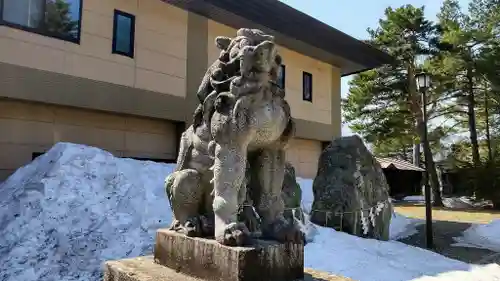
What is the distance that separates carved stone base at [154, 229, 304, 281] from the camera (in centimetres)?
230

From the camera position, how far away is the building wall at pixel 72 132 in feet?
27.2

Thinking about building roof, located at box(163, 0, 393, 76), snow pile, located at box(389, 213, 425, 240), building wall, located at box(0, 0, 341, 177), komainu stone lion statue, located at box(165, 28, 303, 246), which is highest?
building roof, located at box(163, 0, 393, 76)

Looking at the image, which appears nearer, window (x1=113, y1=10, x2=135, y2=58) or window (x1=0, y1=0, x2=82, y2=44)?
window (x1=0, y1=0, x2=82, y2=44)

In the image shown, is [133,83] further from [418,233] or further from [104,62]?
[418,233]

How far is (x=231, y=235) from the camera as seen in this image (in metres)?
2.37

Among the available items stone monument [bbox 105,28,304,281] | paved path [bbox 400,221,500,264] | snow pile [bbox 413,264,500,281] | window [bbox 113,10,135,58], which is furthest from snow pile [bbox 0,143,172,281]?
paved path [bbox 400,221,500,264]

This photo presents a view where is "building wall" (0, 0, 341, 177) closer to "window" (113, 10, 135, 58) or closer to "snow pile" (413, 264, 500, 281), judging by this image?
"window" (113, 10, 135, 58)

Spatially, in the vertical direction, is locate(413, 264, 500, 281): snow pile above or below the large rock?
below

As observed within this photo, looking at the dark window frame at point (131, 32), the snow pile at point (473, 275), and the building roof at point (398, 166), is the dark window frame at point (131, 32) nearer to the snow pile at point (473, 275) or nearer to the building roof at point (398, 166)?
the snow pile at point (473, 275)

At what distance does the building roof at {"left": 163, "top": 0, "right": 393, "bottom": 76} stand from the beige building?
4cm

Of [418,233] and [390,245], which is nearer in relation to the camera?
[390,245]

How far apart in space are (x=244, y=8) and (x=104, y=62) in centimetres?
418

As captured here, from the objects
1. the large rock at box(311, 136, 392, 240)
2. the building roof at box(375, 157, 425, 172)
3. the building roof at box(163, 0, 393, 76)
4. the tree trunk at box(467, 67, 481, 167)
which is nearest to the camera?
the large rock at box(311, 136, 392, 240)

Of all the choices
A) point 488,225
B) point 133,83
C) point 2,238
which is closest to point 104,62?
point 133,83
